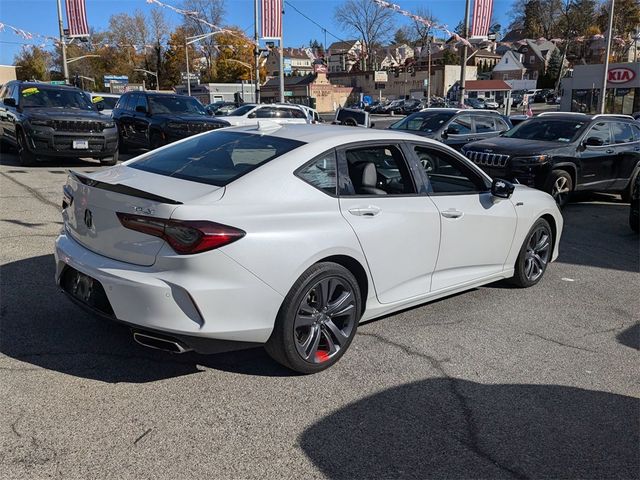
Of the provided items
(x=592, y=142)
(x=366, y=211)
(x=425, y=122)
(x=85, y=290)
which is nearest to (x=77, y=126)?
(x=425, y=122)

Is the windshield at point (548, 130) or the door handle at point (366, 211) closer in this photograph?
the door handle at point (366, 211)

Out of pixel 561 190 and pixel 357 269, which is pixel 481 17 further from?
pixel 357 269

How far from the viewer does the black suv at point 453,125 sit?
12.8 m

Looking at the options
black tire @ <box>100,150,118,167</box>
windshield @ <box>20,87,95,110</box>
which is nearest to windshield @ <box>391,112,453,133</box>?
black tire @ <box>100,150,118,167</box>

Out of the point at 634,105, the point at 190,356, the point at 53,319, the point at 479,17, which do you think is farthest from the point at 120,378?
the point at 634,105

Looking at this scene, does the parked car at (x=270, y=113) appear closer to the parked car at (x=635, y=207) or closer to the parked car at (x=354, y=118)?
the parked car at (x=354, y=118)

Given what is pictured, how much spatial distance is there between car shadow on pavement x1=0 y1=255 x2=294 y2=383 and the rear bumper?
1.49 ft

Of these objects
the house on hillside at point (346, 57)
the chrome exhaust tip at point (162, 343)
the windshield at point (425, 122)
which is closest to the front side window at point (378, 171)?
the chrome exhaust tip at point (162, 343)

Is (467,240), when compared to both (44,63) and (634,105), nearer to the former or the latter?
(634,105)

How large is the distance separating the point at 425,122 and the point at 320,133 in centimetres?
954

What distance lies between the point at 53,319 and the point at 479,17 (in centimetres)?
2137

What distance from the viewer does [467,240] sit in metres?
4.77

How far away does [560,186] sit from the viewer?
9969mm

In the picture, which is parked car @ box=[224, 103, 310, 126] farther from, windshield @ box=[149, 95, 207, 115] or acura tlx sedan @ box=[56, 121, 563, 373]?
acura tlx sedan @ box=[56, 121, 563, 373]
